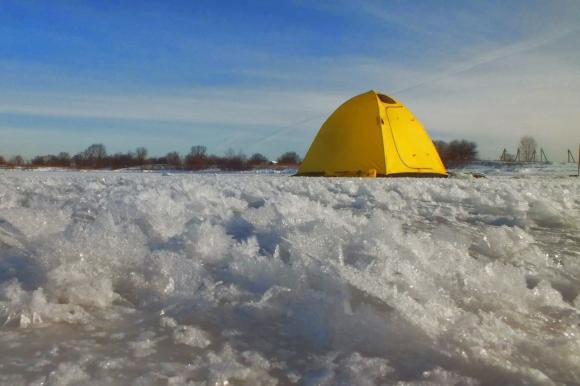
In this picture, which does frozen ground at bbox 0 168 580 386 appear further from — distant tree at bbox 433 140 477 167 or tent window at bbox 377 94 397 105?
distant tree at bbox 433 140 477 167

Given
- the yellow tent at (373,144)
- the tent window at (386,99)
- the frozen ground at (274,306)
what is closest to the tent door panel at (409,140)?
the yellow tent at (373,144)

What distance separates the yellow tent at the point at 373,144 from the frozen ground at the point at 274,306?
22.5ft

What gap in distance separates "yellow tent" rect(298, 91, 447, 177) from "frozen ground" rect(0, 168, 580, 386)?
6857 millimetres

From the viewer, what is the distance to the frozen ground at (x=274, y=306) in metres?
0.92

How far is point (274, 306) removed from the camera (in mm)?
1206

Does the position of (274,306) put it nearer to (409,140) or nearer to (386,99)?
(409,140)

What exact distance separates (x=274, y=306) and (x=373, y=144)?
309 inches

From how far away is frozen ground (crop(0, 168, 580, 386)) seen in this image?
0.92 metres

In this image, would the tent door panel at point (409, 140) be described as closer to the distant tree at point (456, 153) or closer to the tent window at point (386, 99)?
the tent window at point (386, 99)

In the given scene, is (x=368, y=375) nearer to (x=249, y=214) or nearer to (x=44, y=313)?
(x=44, y=313)

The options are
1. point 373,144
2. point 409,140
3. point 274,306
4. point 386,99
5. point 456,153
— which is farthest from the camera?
point 456,153

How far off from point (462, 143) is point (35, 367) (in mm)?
23954

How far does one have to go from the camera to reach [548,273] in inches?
63.0

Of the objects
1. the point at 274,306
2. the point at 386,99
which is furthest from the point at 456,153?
the point at 274,306
